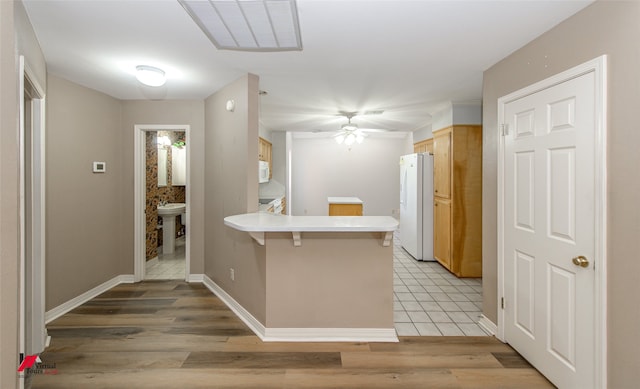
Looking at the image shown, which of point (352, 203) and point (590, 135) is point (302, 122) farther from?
point (590, 135)

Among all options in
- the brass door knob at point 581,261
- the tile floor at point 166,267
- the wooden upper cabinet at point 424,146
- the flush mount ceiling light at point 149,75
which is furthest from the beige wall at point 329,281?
the wooden upper cabinet at point 424,146

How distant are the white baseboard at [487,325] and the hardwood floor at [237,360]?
10 cm

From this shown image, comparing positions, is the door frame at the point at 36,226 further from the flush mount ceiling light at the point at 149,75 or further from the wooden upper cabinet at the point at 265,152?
the wooden upper cabinet at the point at 265,152

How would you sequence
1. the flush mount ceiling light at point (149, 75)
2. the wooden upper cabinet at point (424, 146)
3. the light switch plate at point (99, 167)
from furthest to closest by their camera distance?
the wooden upper cabinet at point (424, 146) → the light switch plate at point (99, 167) → the flush mount ceiling light at point (149, 75)

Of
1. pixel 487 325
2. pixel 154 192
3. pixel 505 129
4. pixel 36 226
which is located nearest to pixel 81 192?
pixel 36 226

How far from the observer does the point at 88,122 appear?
3365 millimetres

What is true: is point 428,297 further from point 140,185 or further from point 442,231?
point 140,185

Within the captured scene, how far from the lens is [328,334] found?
257 cm

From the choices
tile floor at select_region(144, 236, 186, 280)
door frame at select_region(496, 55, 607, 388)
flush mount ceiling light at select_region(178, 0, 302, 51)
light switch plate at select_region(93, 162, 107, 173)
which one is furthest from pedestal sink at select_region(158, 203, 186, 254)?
door frame at select_region(496, 55, 607, 388)

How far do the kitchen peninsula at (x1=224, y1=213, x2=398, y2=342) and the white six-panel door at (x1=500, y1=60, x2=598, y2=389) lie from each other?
0.97 meters

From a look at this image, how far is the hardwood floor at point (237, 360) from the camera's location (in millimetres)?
2053

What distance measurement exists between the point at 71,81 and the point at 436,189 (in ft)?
15.7

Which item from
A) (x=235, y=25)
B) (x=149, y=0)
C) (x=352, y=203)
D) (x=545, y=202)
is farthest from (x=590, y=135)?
(x=352, y=203)

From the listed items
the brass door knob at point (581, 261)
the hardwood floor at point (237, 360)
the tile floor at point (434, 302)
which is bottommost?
the hardwood floor at point (237, 360)
